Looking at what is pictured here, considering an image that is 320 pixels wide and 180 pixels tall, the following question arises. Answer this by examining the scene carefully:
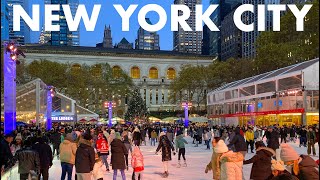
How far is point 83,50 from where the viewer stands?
4001 inches

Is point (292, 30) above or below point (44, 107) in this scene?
above

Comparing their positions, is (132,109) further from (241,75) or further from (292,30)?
(292,30)

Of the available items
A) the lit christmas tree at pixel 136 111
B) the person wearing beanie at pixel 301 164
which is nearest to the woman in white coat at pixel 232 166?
the person wearing beanie at pixel 301 164

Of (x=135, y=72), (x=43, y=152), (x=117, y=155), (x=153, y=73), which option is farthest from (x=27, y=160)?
(x=153, y=73)

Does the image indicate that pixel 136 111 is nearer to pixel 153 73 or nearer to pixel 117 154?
pixel 153 73

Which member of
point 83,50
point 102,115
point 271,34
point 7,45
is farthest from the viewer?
point 83,50

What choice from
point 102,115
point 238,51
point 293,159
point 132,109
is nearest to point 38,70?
point 132,109

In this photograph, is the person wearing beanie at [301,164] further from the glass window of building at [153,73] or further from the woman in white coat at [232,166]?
the glass window of building at [153,73]

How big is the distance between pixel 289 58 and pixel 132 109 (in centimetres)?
2483

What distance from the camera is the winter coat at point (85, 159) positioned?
9133 mm

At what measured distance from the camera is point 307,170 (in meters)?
5.24

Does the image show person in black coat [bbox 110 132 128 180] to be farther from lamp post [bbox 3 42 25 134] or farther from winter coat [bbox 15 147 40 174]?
lamp post [bbox 3 42 25 134]

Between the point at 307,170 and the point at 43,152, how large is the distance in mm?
6841

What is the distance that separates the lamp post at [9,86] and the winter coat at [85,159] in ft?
27.3
